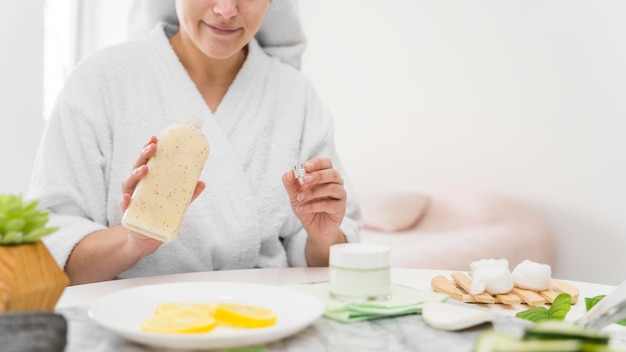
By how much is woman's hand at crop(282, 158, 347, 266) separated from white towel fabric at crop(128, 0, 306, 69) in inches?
20.8

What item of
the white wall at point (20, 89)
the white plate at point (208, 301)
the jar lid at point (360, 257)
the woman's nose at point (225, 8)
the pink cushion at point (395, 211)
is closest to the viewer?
the white plate at point (208, 301)

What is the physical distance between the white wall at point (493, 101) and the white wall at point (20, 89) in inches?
50.7

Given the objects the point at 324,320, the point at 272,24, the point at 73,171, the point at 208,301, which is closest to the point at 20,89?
the point at 272,24

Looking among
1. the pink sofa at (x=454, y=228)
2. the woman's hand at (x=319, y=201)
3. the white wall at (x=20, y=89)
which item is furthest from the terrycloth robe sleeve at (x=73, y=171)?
the white wall at (x=20, y=89)

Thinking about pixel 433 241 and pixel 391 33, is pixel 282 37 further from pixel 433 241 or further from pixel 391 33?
pixel 391 33

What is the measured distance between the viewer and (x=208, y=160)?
1.41 metres

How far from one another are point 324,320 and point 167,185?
35 cm

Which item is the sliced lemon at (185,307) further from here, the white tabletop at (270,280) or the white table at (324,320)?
the white tabletop at (270,280)

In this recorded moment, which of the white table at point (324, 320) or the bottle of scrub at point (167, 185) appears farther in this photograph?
the bottle of scrub at point (167, 185)

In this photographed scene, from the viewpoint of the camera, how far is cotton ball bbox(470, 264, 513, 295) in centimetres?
104

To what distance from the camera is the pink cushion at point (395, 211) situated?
2.84 metres

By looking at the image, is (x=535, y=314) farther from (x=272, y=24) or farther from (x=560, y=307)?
(x=272, y=24)

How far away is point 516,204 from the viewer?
276 centimetres

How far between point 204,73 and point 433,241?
1316mm
